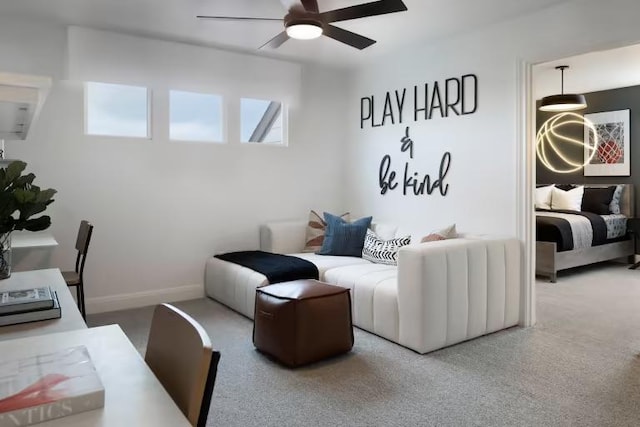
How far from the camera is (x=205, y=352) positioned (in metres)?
0.94

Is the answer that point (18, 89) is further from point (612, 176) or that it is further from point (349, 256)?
point (612, 176)

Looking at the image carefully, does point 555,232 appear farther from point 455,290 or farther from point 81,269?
point 81,269

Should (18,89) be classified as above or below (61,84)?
below

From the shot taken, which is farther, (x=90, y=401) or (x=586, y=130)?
(x=586, y=130)

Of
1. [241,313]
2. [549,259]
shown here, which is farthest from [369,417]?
[549,259]

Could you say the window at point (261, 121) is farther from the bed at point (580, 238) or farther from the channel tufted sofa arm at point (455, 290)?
the bed at point (580, 238)

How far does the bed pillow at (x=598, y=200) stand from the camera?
663 cm

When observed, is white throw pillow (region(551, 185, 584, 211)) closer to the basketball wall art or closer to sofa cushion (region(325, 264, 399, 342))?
the basketball wall art

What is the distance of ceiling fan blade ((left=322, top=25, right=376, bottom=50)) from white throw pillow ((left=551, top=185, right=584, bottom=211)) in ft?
15.8

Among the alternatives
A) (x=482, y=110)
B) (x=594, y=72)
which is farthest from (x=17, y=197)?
(x=594, y=72)

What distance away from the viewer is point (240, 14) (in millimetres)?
3590

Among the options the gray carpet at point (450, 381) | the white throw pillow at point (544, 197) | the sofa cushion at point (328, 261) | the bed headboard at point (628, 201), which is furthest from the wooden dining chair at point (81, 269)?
the bed headboard at point (628, 201)

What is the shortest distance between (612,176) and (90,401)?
7.67m

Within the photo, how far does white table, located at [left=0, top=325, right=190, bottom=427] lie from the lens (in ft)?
2.82
